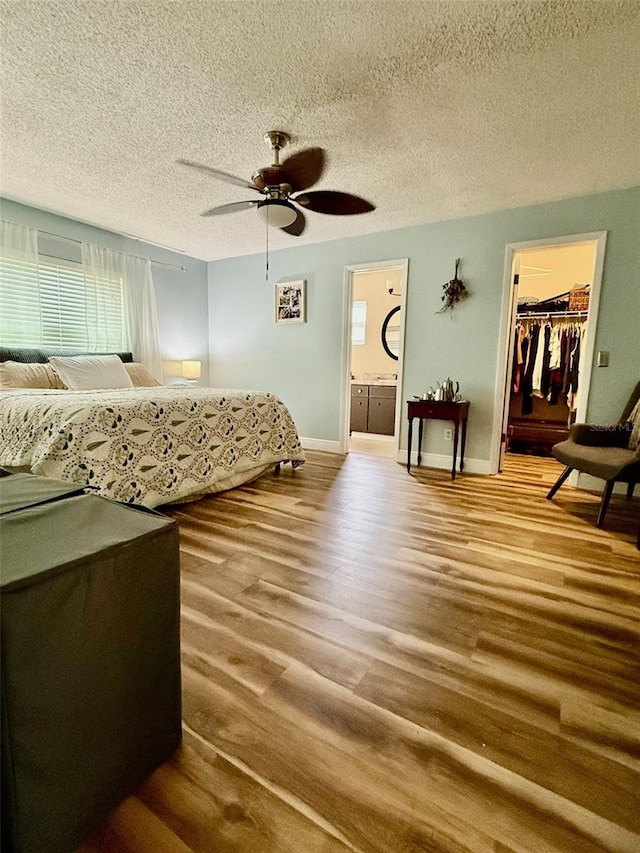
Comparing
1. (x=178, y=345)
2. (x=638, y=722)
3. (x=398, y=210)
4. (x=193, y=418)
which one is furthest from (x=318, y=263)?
(x=638, y=722)

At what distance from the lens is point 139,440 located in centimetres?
255

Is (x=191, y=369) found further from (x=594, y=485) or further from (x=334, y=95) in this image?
(x=594, y=485)

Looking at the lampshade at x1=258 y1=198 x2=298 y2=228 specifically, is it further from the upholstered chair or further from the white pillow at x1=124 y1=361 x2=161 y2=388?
the upholstered chair

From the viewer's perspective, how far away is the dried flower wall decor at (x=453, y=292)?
12.3 ft

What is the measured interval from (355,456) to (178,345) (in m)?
2.80

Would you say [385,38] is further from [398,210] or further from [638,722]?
[638,722]

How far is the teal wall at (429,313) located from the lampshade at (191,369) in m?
0.58

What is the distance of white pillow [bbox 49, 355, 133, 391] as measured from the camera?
137 inches

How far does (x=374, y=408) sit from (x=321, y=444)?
165cm

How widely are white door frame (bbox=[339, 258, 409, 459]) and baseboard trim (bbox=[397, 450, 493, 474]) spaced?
183 mm

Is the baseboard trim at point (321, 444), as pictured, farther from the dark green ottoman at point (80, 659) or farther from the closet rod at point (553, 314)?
the dark green ottoman at point (80, 659)

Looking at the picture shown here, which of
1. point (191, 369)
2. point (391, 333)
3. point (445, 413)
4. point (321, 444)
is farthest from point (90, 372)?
point (391, 333)

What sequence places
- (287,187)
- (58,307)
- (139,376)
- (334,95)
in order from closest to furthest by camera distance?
(334,95) → (287,187) → (58,307) → (139,376)

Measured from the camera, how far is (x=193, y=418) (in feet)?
9.60
